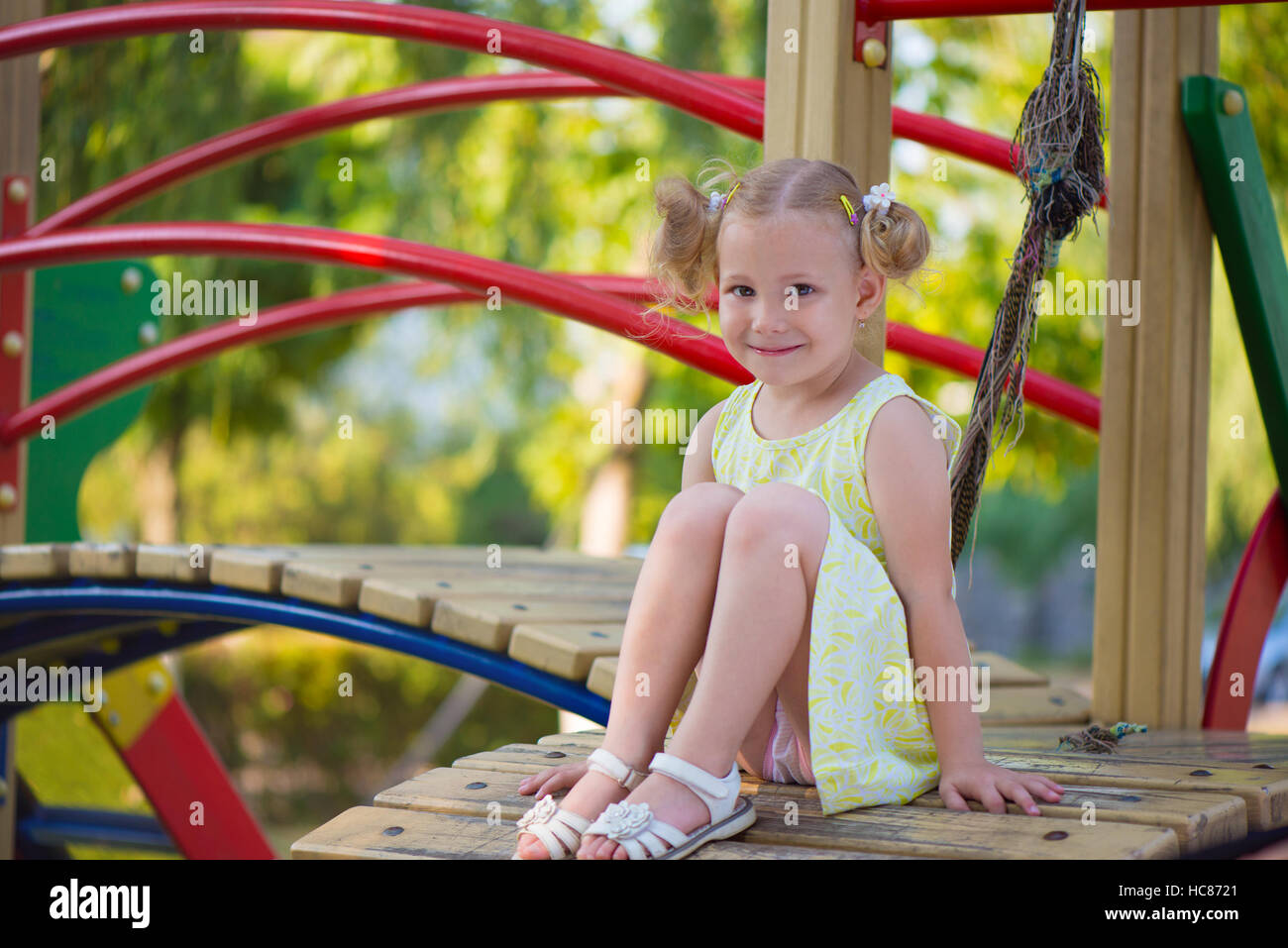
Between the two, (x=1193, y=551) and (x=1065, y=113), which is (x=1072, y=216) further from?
(x=1193, y=551)

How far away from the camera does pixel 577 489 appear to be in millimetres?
7402

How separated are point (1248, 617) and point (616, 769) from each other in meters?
1.47

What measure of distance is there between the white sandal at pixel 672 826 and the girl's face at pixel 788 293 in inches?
20.2

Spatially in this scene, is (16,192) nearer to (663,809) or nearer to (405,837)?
(405,837)

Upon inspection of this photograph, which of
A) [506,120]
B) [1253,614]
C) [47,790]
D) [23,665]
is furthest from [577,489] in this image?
[1253,614]

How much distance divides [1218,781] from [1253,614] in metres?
0.93

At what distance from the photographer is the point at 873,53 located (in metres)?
1.93

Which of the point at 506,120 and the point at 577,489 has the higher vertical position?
the point at 506,120

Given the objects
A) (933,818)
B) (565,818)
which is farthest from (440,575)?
(933,818)

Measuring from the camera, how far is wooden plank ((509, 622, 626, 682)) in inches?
81.4

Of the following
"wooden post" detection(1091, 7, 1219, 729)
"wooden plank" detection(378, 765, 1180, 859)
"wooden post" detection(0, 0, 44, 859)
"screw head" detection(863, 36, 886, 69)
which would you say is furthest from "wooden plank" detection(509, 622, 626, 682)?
"wooden post" detection(0, 0, 44, 859)

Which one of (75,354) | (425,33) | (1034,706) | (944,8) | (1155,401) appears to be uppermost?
(425,33)

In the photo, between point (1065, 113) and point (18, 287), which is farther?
point (18, 287)
